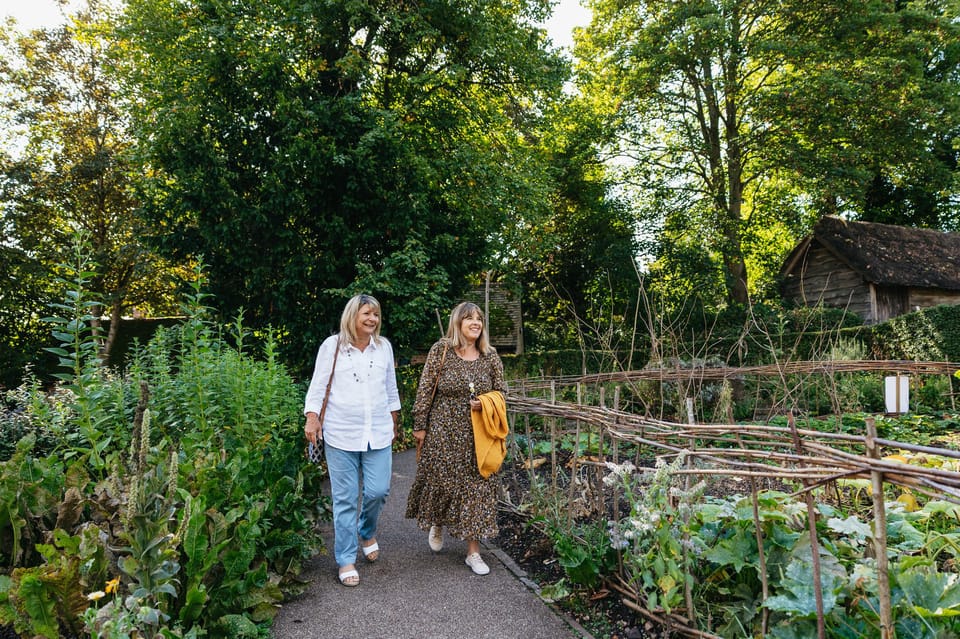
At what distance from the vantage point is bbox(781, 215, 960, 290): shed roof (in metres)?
17.6

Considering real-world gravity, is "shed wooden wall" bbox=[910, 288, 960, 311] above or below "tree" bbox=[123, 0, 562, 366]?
below

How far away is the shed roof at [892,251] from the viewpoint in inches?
692

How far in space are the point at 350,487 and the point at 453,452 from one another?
2.44 ft

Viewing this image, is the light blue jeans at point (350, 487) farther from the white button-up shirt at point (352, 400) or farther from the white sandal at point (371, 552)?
the white sandal at point (371, 552)

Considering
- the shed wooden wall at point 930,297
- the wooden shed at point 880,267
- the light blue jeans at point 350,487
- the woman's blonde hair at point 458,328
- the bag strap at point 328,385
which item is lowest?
the light blue jeans at point 350,487

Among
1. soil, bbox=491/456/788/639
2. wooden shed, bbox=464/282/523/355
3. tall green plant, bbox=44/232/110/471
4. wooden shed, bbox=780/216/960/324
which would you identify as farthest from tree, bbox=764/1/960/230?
tall green plant, bbox=44/232/110/471

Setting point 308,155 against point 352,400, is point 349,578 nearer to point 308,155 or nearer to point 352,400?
point 352,400

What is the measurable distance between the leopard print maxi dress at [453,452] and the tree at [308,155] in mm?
6054

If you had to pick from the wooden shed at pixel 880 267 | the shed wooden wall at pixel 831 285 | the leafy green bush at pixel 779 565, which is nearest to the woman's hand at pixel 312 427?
the leafy green bush at pixel 779 565

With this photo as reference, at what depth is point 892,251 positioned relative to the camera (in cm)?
1850

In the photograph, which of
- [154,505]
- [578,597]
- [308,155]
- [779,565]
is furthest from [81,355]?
[308,155]

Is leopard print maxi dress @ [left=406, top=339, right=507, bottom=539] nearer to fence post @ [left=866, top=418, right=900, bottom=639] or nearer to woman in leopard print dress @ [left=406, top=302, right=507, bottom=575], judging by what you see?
woman in leopard print dress @ [left=406, top=302, right=507, bottom=575]

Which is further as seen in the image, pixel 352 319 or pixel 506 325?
pixel 506 325

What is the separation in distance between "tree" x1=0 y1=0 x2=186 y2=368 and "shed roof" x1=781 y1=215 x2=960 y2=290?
20.5 m
